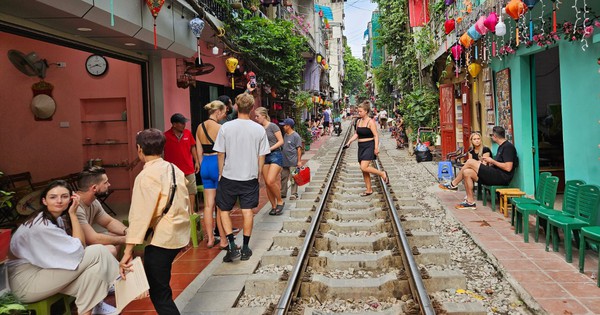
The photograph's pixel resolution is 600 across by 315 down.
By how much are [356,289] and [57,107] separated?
7499 millimetres

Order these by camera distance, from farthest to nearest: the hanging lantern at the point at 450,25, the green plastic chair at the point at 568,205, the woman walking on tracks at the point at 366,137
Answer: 1. the hanging lantern at the point at 450,25
2. the woman walking on tracks at the point at 366,137
3. the green plastic chair at the point at 568,205

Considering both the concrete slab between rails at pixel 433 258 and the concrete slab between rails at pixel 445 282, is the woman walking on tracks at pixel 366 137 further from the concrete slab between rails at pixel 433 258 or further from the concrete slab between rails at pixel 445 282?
the concrete slab between rails at pixel 445 282

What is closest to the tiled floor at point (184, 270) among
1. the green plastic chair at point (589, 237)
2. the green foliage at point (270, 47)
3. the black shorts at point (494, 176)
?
the green plastic chair at point (589, 237)

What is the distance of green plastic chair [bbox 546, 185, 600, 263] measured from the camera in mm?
5480

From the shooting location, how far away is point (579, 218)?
19.0 feet

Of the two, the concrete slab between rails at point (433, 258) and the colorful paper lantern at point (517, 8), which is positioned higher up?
the colorful paper lantern at point (517, 8)

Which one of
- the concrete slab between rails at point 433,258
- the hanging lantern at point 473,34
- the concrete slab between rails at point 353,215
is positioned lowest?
the concrete slab between rails at point 433,258

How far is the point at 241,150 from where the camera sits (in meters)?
5.79

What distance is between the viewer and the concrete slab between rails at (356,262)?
5.67 m

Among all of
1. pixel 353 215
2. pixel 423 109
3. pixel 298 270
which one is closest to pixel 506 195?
pixel 353 215

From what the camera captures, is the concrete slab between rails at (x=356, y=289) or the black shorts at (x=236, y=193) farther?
the black shorts at (x=236, y=193)

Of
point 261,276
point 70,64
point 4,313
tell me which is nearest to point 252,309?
point 261,276

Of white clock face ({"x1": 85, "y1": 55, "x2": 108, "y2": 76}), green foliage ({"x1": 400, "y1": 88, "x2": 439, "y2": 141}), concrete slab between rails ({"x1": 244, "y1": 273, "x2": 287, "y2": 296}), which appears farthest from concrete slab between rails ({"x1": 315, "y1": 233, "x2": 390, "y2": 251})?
green foliage ({"x1": 400, "y1": 88, "x2": 439, "y2": 141})

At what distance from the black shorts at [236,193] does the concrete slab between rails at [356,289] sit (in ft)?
4.42
